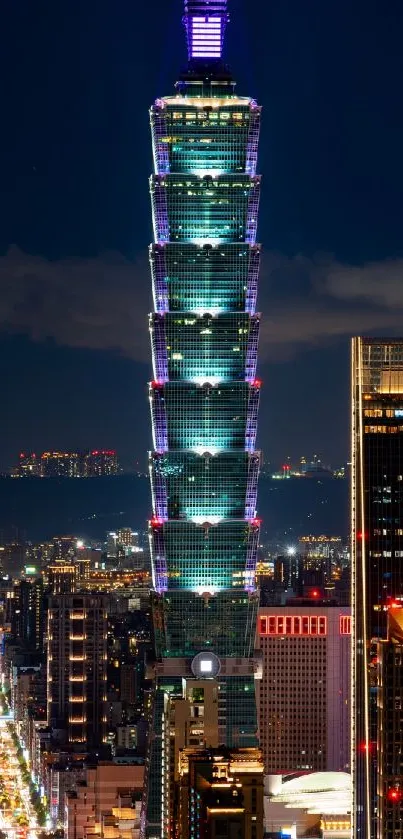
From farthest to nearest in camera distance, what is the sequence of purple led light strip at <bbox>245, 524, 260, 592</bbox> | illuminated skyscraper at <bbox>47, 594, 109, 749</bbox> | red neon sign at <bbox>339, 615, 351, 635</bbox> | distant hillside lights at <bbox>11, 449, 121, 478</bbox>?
1. distant hillside lights at <bbox>11, 449, 121, 478</bbox>
2. illuminated skyscraper at <bbox>47, 594, 109, 749</bbox>
3. red neon sign at <bbox>339, 615, 351, 635</bbox>
4. purple led light strip at <bbox>245, 524, 260, 592</bbox>

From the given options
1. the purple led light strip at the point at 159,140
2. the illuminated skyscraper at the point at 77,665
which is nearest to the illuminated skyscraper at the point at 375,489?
the purple led light strip at the point at 159,140

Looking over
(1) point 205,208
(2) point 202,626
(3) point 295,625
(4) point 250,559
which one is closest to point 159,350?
(1) point 205,208

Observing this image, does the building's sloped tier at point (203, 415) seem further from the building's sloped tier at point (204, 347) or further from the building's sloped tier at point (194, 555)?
the building's sloped tier at point (194, 555)

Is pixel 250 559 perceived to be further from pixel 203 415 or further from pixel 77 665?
pixel 77 665

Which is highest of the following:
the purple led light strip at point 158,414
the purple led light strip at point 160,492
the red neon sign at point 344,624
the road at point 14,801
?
the purple led light strip at point 158,414

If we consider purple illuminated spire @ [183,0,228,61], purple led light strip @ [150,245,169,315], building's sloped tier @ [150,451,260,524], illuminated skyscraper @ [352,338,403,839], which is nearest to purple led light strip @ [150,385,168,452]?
building's sloped tier @ [150,451,260,524]

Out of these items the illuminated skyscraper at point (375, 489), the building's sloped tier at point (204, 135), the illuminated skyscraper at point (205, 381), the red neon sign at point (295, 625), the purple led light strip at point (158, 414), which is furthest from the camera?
the red neon sign at point (295, 625)

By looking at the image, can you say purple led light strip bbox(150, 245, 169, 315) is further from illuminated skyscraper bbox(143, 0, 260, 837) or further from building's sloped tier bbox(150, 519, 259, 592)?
building's sloped tier bbox(150, 519, 259, 592)
